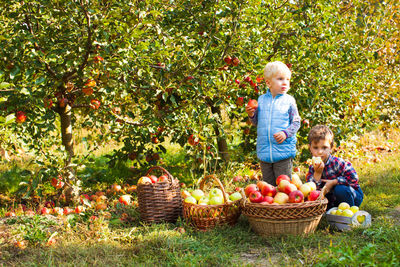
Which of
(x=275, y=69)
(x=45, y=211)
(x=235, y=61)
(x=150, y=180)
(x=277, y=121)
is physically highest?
(x=235, y=61)

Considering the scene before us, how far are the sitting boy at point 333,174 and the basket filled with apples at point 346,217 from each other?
0.53 ft

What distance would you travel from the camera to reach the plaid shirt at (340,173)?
3.26 metres

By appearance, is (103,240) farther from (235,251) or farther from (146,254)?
(235,251)

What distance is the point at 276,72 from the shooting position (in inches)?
131

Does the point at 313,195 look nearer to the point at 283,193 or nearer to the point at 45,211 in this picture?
the point at 283,193

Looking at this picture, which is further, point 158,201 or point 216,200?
point 158,201

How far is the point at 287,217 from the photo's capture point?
2795mm

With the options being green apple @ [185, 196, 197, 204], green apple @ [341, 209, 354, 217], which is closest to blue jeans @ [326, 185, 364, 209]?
green apple @ [341, 209, 354, 217]

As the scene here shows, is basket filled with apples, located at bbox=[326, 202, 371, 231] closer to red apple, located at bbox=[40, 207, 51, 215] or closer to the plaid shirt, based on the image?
the plaid shirt

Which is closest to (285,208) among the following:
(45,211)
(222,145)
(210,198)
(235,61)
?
(210,198)

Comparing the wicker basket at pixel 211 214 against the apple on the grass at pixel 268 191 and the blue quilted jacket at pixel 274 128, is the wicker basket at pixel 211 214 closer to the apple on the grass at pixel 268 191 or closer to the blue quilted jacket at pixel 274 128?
the apple on the grass at pixel 268 191

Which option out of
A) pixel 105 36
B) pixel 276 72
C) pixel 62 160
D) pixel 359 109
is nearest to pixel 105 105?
pixel 62 160

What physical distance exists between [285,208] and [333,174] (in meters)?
0.78

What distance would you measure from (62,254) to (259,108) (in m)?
1.96
